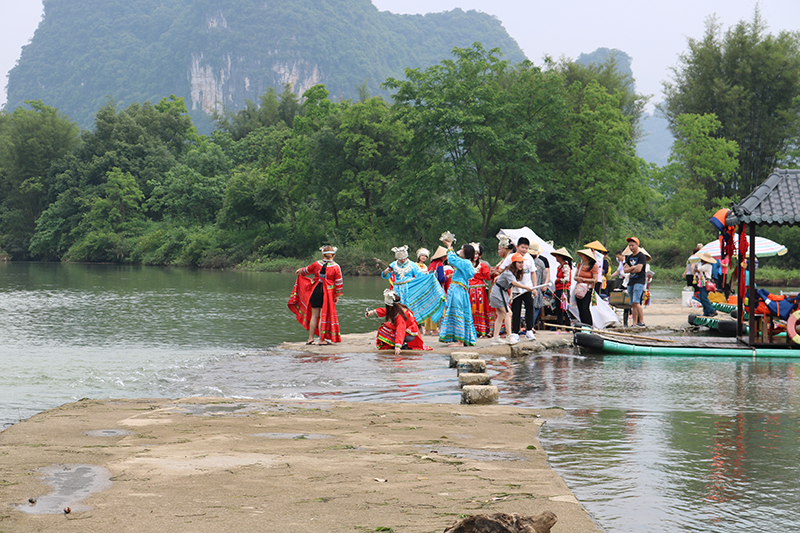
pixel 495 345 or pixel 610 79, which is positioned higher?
pixel 610 79

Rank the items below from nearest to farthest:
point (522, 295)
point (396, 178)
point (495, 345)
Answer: point (495, 345), point (522, 295), point (396, 178)

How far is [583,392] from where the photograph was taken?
962 centimetres

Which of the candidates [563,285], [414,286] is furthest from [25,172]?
[414,286]

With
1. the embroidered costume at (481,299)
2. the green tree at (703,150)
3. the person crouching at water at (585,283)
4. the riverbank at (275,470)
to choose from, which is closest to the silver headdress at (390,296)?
the embroidered costume at (481,299)

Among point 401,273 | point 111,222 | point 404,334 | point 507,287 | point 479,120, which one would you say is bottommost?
point 404,334

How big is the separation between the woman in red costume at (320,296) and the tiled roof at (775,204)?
6.90 meters

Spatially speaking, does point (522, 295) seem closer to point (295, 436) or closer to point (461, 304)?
point (461, 304)

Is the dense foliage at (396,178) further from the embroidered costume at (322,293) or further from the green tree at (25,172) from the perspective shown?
the embroidered costume at (322,293)

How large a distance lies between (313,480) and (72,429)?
288cm

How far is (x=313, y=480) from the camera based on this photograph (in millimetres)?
5285

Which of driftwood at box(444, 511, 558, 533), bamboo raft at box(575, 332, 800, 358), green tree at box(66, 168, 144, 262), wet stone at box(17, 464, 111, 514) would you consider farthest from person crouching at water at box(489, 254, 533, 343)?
green tree at box(66, 168, 144, 262)

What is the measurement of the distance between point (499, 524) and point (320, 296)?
34.0 ft

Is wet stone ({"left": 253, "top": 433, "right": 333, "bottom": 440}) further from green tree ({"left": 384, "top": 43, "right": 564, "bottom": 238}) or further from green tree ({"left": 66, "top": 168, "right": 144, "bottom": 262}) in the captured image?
green tree ({"left": 66, "top": 168, "right": 144, "bottom": 262})

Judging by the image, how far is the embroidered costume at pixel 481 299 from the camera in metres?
14.3
